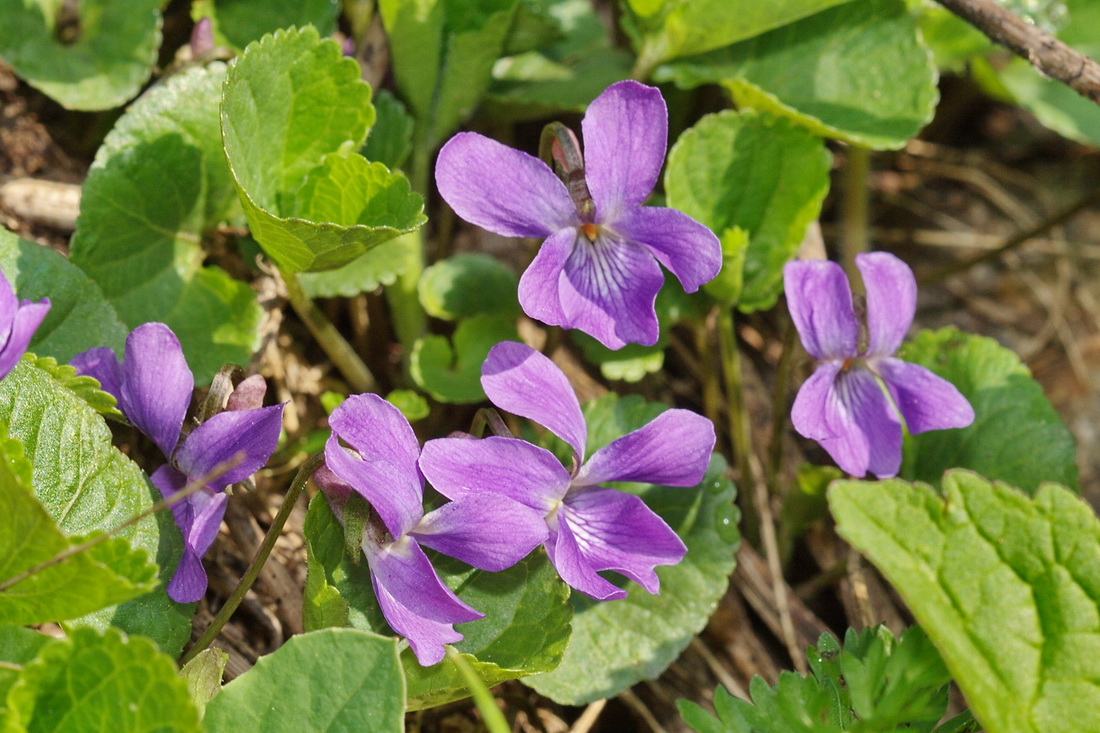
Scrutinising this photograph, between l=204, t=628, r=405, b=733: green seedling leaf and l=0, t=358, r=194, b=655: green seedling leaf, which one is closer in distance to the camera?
l=204, t=628, r=405, b=733: green seedling leaf

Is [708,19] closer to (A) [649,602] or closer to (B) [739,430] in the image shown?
(B) [739,430]

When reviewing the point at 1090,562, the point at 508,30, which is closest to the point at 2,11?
the point at 508,30

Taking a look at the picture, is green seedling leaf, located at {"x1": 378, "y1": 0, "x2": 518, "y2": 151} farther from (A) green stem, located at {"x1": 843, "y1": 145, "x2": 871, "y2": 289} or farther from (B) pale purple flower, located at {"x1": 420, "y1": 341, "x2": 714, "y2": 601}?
(A) green stem, located at {"x1": 843, "y1": 145, "x2": 871, "y2": 289}

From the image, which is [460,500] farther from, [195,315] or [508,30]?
[508,30]

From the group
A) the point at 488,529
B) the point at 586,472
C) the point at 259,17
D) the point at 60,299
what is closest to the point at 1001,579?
the point at 586,472

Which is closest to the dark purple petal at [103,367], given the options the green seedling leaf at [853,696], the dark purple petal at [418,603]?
the dark purple petal at [418,603]

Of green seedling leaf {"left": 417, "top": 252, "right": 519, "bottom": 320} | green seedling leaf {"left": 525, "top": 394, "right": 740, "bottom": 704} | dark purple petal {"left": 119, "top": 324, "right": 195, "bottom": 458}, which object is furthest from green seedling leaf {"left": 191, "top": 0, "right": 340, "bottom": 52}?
green seedling leaf {"left": 525, "top": 394, "right": 740, "bottom": 704}
